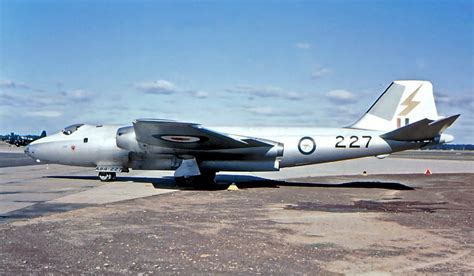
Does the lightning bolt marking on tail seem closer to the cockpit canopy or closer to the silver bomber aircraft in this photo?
the silver bomber aircraft

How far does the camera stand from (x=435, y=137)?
62.2ft

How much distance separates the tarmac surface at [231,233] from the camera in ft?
22.3

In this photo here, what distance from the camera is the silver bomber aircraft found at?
19.1 meters

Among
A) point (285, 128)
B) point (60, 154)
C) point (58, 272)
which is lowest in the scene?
point (58, 272)

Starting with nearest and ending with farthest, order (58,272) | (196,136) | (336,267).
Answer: (58,272)
(336,267)
(196,136)

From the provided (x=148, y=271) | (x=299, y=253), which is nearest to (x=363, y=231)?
(x=299, y=253)

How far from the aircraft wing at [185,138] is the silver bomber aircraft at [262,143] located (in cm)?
4

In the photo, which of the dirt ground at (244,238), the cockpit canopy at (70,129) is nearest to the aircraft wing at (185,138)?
the dirt ground at (244,238)

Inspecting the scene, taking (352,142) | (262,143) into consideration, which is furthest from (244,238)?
(352,142)

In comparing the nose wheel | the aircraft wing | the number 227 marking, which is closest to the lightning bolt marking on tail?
the number 227 marking

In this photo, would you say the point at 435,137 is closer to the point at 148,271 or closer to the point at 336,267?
the point at 336,267

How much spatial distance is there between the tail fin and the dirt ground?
19.4 ft

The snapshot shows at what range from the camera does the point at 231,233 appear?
30.4 ft

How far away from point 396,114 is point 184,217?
1237 centimetres
